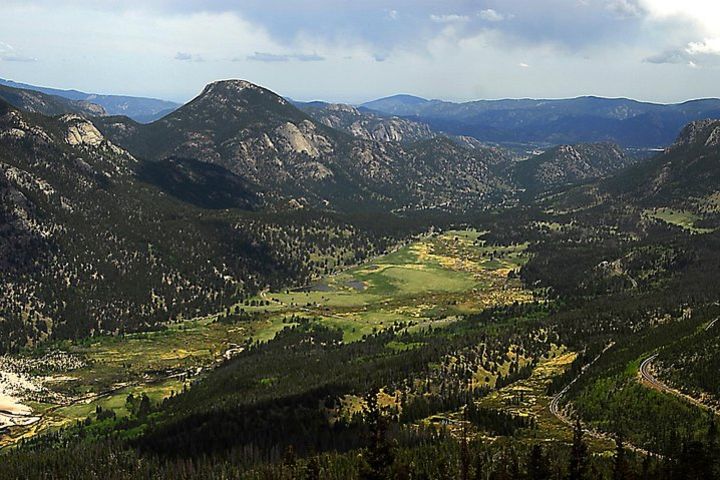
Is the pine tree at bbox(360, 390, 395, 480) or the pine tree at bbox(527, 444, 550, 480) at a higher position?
the pine tree at bbox(360, 390, 395, 480)

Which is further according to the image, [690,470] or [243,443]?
[243,443]

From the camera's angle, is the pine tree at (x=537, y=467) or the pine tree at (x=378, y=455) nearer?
the pine tree at (x=378, y=455)

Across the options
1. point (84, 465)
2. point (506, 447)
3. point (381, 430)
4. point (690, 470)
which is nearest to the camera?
point (381, 430)

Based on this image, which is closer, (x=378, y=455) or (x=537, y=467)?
(x=378, y=455)

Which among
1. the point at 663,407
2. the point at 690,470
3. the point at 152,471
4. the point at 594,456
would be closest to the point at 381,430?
the point at 690,470

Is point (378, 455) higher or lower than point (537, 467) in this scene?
higher

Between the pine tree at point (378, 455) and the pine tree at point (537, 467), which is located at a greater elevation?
the pine tree at point (378, 455)

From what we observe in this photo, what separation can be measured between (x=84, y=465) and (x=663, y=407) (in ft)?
485

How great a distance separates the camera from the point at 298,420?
19938 centimetres

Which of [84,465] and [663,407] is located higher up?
[663,407]

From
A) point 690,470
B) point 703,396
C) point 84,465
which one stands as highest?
point 690,470

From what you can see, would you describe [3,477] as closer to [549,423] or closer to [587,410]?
[549,423]

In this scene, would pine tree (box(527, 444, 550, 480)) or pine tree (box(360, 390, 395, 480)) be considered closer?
pine tree (box(360, 390, 395, 480))

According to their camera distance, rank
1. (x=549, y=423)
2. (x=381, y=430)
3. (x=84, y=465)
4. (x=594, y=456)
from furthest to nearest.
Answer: (x=549, y=423), (x=84, y=465), (x=594, y=456), (x=381, y=430)
